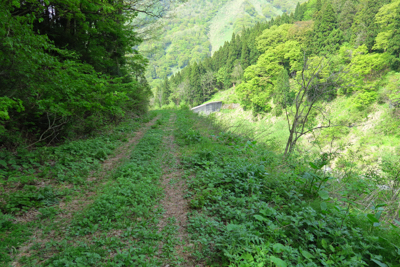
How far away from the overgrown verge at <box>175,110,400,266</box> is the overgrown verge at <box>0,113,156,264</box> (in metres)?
2.76

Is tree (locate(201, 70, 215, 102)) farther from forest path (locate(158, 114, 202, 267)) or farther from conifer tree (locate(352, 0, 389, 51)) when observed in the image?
forest path (locate(158, 114, 202, 267))

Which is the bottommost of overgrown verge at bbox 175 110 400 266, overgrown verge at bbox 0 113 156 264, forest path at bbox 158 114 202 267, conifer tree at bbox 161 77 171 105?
forest path at bbox 158 114 202 267

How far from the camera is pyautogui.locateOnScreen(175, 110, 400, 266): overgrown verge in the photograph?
2.34 metres

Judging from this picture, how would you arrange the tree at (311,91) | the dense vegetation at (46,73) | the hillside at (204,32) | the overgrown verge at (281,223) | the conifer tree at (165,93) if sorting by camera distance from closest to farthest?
the overgrown verge at (281,223)
the dense vegetation at (46,73)
the tree at (311,91)
the conifer tree at (165,93)
the hillside at (204,32)

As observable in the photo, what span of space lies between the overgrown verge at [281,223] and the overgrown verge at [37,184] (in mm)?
2761

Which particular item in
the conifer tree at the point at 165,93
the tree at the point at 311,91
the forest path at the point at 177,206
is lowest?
the forest path at the point at 177,206

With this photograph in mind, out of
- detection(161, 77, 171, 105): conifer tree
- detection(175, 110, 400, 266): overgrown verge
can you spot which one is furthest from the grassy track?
detection(161, 77, 171, 105): conifer tree

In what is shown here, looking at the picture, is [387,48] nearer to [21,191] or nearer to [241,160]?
[241,160]

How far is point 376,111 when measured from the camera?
21516mm

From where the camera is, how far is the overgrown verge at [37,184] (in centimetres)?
292

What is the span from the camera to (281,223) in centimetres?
302

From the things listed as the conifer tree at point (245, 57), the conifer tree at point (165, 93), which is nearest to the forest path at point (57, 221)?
the conifer tree at point (245, 57)

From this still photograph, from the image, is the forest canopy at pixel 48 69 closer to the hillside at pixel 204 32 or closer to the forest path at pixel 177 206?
the forest path at pixel 177 206

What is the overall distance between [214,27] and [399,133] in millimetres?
201949
